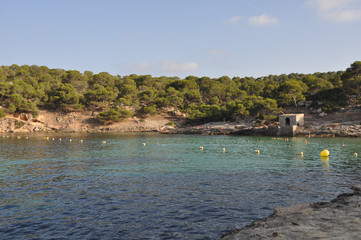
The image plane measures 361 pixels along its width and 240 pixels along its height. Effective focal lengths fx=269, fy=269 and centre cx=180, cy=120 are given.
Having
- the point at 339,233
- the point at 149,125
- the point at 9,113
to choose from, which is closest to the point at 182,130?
the point at 149,125

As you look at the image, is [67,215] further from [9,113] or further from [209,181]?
[9,113]

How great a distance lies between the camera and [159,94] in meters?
118

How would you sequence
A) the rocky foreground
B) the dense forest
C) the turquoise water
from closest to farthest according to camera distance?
the rocky foreground → the turquoise water → the dense forest

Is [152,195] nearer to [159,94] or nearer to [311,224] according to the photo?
[311,224]

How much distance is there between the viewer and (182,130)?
9406 centimetres

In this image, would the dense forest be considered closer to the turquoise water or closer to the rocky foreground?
the turquoise water

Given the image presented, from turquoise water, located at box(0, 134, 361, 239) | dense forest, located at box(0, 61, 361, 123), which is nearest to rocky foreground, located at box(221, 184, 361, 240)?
turquoise water, located at box(0, 134, 361, 239)

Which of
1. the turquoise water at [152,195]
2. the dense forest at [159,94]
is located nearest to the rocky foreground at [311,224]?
the turquoise water at [152,195]

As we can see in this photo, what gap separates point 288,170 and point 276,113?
2718 inches

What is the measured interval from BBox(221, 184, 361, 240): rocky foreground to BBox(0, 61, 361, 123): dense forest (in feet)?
243

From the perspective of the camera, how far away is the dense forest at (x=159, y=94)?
3519 inches

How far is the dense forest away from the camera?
8938 cm

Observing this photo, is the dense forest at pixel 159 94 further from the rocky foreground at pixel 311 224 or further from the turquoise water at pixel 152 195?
the rocky foreground at pixel 311 224

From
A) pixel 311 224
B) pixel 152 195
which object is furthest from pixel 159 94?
pixel 311 224
